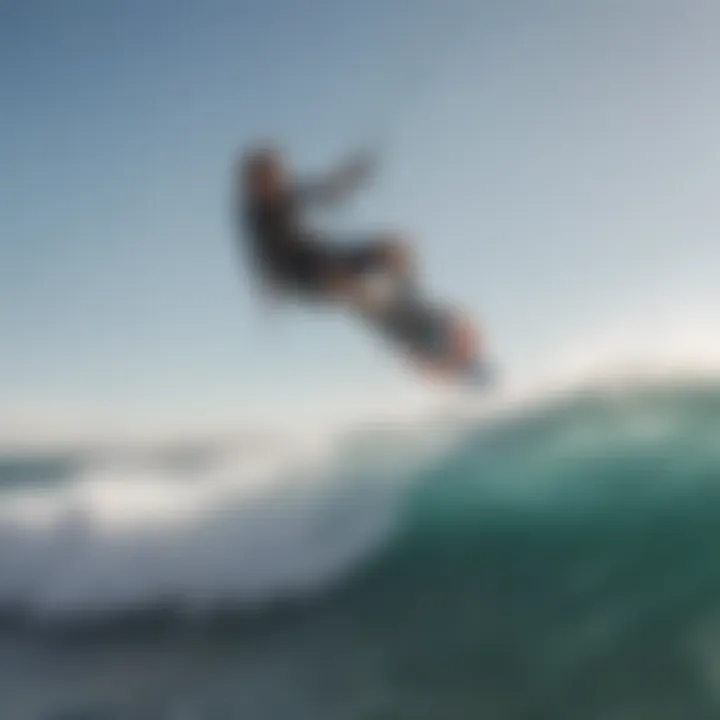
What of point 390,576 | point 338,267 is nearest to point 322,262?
point 338,267

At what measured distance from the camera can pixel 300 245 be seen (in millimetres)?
3023

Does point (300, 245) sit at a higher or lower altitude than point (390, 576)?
higher

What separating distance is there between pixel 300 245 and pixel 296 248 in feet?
0.05

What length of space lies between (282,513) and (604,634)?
1146mm

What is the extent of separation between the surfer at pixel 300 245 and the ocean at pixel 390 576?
53 cm

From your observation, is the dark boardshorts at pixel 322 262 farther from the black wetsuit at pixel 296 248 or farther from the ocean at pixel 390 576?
the ocean at pixel 390 576

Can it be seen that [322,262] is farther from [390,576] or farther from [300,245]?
[390,576]

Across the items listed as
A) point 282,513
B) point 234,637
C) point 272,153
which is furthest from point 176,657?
point 272,153

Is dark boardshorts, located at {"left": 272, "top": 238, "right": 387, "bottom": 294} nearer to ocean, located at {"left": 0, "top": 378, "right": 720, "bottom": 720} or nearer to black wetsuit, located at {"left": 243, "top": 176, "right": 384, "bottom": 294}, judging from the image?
black wetsuit, located at {"left": 243, "top": 176, "right": 384, "bottom": 294}

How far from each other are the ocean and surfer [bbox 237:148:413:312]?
1.73 feet

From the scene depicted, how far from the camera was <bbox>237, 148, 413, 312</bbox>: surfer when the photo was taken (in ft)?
9.64

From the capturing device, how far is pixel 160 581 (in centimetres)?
325

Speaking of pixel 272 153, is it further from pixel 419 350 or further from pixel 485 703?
pixel 485 703

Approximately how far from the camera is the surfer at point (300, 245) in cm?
294
